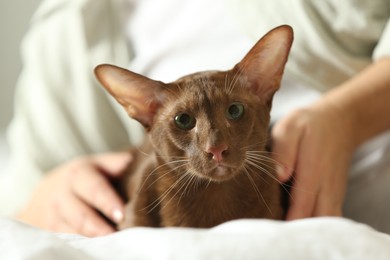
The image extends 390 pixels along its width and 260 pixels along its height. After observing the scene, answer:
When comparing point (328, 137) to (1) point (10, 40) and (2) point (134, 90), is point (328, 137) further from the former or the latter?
(1) point (10, 40)

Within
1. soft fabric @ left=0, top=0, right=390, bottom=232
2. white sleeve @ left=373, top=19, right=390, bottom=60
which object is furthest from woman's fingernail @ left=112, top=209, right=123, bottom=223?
white sleeve @ left=373, top=19, right=390, bottom=60

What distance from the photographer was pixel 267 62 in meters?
0.46

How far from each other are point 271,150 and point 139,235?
0.70ft

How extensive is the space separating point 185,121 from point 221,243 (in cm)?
12

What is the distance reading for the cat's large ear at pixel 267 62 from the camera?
425mm

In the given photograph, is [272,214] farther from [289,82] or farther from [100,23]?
[100,23]

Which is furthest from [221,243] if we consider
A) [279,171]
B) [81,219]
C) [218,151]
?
[81,219]

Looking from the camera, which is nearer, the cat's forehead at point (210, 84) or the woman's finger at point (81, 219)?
the cat's forehead at point (210, 84)

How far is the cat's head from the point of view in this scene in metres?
0.44

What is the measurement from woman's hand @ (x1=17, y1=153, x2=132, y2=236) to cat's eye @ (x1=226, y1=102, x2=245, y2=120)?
24cm

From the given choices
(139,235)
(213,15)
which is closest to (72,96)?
(213,15)

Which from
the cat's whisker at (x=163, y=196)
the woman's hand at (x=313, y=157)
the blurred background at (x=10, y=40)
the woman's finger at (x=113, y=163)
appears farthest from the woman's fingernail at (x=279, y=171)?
the blurred background at (x=10, y=40)

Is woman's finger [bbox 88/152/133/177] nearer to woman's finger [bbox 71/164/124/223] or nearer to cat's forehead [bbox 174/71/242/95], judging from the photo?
woman's finger [bbox 71/164/124/223]

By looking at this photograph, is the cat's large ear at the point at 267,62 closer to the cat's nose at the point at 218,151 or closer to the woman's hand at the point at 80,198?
the cat's nose at the point at 218,151
